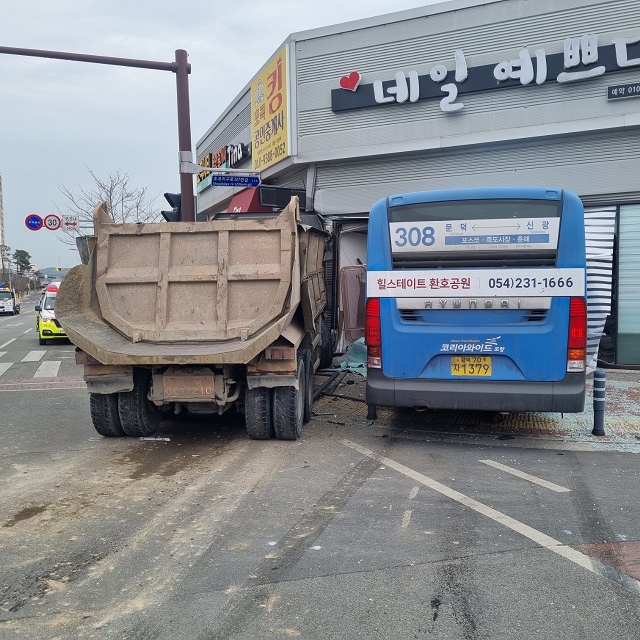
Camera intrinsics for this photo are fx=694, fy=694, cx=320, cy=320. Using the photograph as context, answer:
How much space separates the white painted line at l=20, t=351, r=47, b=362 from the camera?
17.9 m

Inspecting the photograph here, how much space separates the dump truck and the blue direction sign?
18.7 ft

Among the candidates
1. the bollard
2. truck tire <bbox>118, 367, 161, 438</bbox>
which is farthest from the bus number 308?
truck tire <bbox>118, 367, 161, 438</bbox>

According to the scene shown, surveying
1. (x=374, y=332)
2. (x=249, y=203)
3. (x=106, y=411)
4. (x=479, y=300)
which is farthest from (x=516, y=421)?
(x=249, y=203)

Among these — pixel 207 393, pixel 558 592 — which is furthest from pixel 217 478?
pixel 558 592

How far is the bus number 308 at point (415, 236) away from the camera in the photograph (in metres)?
7.89

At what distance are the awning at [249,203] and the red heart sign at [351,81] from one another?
3.17 m

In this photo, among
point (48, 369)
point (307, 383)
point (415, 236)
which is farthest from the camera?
point (48, 369)

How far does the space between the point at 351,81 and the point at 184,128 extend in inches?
154

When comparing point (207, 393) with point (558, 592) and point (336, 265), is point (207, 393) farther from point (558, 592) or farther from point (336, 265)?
point (336, 265)

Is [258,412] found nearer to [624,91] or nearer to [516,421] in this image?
[516,421]

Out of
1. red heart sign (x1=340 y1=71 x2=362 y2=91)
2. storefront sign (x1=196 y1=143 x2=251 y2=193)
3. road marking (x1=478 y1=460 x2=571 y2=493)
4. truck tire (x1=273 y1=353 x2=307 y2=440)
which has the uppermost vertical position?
red heart sign (x1=340 y1=71 x2=362 y2=91)

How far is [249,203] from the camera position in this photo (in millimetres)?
17281

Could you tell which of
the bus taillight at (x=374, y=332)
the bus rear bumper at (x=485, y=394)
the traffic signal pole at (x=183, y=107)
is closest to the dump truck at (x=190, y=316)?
the bus taillight at (x=374, y=332)

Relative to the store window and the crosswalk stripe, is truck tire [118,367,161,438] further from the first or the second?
the crosswalk stripe
